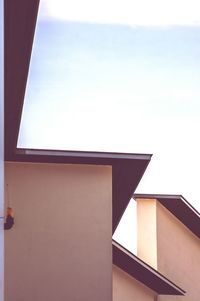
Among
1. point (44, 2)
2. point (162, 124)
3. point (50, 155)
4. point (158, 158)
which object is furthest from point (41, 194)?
point (158, 158)

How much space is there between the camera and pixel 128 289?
12250 millimetres

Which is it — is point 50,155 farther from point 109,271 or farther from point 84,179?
point 109,271

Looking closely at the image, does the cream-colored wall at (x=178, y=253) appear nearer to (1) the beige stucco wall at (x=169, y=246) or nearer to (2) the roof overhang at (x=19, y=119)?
(1) the beige stucco wall at (x=169, y=246)

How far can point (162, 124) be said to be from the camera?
33.2ft

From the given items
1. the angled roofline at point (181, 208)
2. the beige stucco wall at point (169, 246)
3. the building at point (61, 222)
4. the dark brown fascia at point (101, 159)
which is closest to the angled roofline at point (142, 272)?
the beige stucco wall at point (169, 246)

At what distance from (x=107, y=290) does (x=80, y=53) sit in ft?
9.44

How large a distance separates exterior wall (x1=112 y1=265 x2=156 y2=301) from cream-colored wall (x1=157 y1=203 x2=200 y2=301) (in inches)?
13.5

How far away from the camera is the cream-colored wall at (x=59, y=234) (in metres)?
6.96

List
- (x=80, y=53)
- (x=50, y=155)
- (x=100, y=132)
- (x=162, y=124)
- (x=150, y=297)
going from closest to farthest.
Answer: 1. (x=50, y=155)
2. (x=80, y=53)
3. (x=100, y=132)
4. (x=162, y=124)
5. (x=150, y=297)

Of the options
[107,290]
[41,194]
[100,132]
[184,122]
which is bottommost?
[107,290]

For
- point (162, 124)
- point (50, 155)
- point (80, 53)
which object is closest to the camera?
point (50, 155)

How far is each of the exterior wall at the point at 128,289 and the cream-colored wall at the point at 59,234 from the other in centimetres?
498

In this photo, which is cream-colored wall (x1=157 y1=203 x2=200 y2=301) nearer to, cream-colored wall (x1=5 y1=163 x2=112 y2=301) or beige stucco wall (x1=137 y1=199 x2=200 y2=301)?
beige stucco wall (x1=137 y1=199 x2=200 y2=301)

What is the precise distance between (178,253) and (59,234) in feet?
19.5
